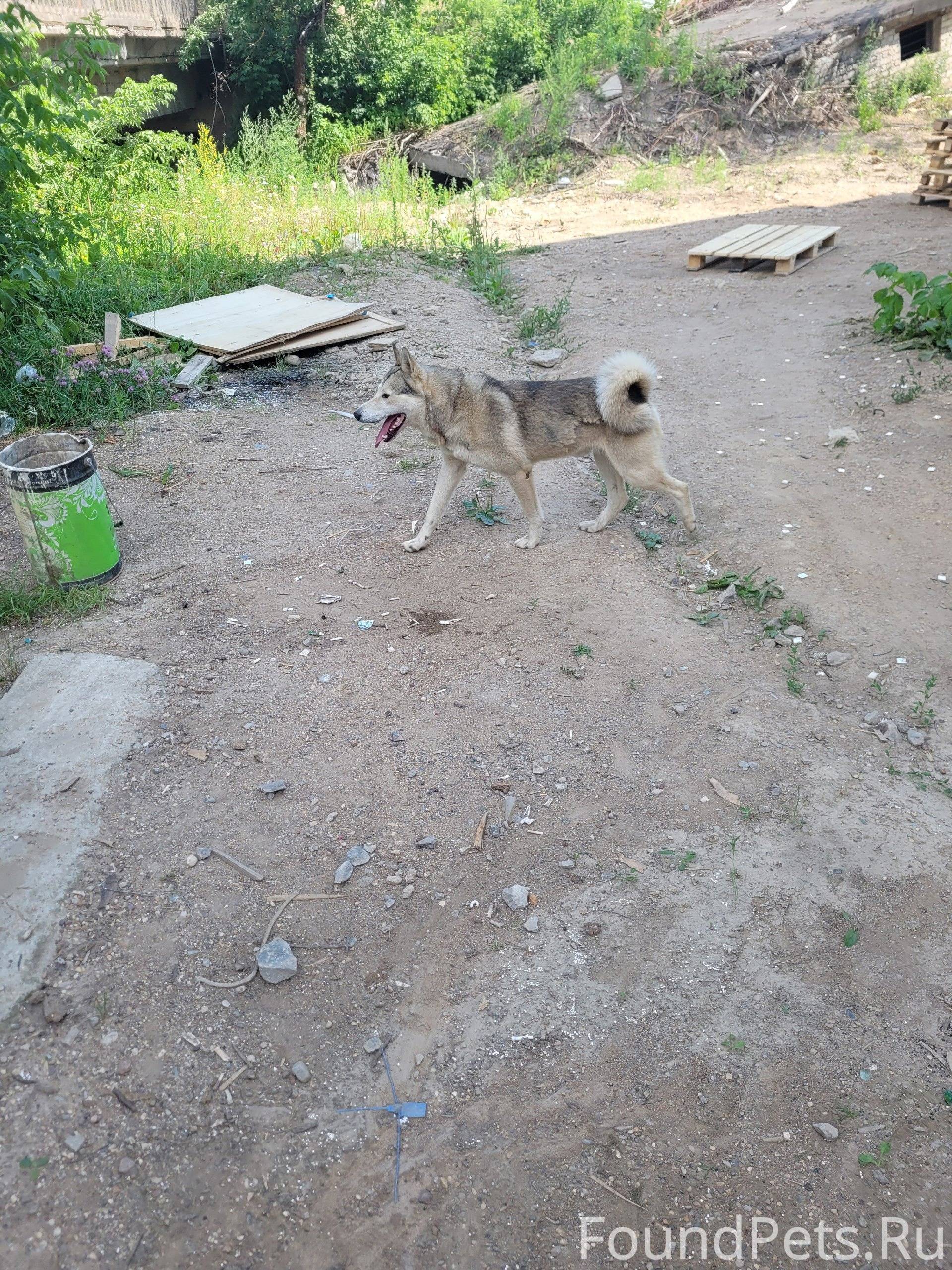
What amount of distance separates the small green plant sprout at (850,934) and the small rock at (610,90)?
16584 mm

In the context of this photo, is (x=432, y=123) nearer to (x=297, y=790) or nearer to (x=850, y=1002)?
(x=297, y=790)

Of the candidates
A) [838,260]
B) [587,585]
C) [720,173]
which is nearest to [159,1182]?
[587,585]

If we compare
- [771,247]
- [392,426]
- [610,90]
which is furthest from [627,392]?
[610,90]

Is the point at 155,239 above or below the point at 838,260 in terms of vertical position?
above

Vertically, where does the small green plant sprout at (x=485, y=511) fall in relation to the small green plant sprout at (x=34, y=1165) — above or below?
above

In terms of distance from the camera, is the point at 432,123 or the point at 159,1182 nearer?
the point at 159,1182

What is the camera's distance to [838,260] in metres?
10.4

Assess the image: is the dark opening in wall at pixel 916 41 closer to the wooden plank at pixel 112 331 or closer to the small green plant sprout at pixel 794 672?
the wooden plank at pixel 112 331

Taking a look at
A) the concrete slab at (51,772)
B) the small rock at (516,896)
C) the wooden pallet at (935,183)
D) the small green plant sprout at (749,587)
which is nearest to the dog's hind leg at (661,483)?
the small green plant sprout at (749,587)

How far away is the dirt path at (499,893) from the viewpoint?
98.8 inches

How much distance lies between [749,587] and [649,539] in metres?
0.81

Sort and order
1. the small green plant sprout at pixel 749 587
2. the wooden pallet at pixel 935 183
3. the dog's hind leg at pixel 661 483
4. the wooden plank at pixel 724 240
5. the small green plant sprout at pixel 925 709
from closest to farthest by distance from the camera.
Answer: the small green plant sprout at pixel 925 709, the small green plant sprout at pixel 749 587, the dog's hind leg at pixel 661 483, the wooden plank at pixel 724 240, the wooden pallet at pixel 935 183

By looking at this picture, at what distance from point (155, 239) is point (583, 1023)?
9.90 m

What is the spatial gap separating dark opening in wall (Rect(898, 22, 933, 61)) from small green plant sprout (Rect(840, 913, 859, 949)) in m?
18.2
